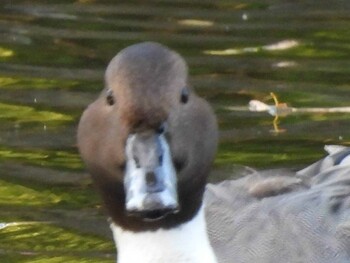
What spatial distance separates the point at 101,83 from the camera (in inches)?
456

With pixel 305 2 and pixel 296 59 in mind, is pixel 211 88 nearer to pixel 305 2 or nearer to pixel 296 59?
pixel 296 59

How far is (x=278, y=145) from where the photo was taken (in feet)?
33.6

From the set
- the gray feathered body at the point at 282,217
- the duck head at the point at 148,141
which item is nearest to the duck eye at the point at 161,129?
the duck head at the point at 148,141

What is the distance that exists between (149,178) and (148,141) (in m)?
0.16

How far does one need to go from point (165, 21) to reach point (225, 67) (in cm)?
199

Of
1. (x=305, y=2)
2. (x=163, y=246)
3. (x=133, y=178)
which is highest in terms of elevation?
(x=133, y=178)

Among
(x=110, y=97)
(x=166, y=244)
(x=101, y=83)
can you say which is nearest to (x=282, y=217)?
(x=166, y=244)

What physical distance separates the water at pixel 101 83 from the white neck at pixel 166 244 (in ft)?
6.50

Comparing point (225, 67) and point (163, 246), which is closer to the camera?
point (163, 246)

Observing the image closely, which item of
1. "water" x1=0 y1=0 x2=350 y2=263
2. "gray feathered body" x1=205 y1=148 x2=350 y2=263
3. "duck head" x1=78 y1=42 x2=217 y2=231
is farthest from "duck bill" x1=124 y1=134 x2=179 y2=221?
"water" x1=0 y1=0 x2=350 y2=263

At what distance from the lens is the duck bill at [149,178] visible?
234 inches

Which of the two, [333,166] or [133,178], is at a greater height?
[133,178]

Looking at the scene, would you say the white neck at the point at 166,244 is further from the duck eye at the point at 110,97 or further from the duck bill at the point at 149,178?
the duck eye at the point at 110,97

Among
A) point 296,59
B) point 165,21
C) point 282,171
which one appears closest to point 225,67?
point 296,59
